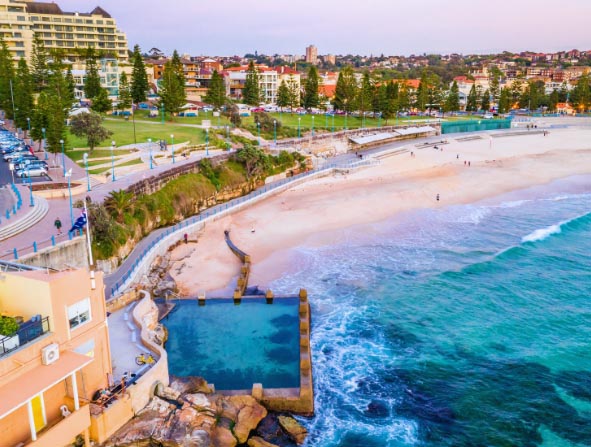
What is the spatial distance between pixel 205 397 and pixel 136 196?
20549 mm

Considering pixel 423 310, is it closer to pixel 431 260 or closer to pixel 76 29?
pixel 431 260

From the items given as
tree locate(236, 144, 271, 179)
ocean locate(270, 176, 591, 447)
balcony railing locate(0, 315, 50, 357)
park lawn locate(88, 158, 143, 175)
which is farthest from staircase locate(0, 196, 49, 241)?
tree locate(236, 144, 271, 179)

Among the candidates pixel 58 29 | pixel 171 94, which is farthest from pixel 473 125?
pixel 58 29

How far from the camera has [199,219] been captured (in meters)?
38.3

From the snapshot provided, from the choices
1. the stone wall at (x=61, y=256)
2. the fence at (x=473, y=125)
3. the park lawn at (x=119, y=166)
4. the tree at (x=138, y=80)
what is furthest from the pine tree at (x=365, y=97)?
the stone wall at (x=61, y=256)

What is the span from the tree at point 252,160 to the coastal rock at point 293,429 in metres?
33.3

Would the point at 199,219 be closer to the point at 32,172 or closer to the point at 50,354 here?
the point at 32,172

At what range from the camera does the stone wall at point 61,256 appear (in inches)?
912

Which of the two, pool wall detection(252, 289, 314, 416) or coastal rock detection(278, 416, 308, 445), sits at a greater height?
pool wall detection(252, 289, 314, 416)

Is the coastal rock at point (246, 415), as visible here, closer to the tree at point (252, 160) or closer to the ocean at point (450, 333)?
the ocean at point (450, 333)

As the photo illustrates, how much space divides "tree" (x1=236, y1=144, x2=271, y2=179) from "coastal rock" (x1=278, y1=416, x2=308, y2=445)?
33.3 meters

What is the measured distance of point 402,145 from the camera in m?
74.3

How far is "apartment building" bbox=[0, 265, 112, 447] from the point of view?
43.3 ft

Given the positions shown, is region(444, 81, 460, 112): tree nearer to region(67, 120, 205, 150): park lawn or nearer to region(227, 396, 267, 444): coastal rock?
region(67, 120, 205, 150): park lawn
